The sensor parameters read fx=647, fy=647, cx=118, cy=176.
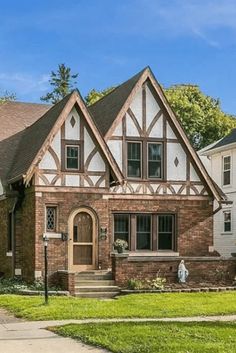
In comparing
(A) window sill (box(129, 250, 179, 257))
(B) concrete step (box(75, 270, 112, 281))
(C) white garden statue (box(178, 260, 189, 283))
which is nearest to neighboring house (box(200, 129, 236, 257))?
(A) window sill (box(129, 250, 179, 257))

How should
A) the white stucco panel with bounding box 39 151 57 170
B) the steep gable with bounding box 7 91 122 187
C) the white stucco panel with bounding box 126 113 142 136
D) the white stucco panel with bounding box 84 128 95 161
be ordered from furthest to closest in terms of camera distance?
the white stucco panel with bounding box 126 113 142 136 < the white stucco panel with bounding box 84 128 95 161 < the white stucco panel with bounding box 39 151 57 170 < the steep gable with bounding box 7 91 122 187

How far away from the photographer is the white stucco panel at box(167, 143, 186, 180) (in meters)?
26.5

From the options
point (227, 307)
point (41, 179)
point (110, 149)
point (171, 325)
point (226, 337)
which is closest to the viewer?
point (226, 337)

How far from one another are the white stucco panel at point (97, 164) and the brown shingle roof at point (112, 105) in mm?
1680

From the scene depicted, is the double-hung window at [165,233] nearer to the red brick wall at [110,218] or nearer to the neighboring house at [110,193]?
the neighboring house at [110,193]

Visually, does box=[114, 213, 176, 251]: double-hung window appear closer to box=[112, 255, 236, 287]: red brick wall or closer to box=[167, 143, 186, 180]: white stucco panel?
box=[167, 143, 186, 180]: white stucco panel

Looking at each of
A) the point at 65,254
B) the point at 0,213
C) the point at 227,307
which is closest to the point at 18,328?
the point at 227,307

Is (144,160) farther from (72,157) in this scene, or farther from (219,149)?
→ (219,149)

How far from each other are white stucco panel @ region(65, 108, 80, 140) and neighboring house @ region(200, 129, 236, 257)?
496 inches

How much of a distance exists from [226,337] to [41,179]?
1321cm

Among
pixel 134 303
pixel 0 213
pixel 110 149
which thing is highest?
pixel 110 149

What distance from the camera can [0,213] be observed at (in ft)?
88.2

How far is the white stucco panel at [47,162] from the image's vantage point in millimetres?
23516

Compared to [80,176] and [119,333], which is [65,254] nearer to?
[80,176]
